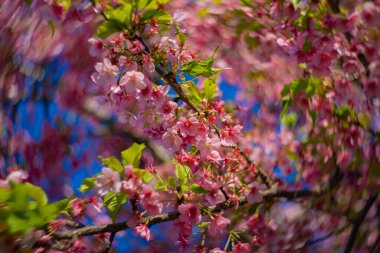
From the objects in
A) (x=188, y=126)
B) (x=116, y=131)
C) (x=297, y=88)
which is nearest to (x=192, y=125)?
(x=188, y=126)

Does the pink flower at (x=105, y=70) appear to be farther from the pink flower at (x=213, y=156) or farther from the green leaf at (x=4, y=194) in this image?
the green leaf at (x=4, y=194)

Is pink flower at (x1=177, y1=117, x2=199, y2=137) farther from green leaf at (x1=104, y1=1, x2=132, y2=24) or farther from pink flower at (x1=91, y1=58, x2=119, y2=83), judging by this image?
green leaf at (x1=104, y1=1, x2=132, y2=24)

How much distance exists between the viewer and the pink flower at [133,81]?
74.6 inches

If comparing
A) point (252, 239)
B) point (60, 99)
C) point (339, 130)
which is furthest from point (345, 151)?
point (60, 99)

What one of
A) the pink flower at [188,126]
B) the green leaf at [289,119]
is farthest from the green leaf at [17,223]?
the green leaf at [289,119]

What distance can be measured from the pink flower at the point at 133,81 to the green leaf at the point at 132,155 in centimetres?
32

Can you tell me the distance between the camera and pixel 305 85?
9.34ft

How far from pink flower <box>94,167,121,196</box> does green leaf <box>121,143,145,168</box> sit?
92 millimetres

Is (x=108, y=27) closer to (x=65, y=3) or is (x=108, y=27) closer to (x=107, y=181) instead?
(x=65, y=3)

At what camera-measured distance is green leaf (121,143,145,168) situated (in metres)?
1.70

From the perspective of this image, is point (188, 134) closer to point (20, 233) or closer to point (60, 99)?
point (20, 233)

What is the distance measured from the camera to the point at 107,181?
167 centimetres

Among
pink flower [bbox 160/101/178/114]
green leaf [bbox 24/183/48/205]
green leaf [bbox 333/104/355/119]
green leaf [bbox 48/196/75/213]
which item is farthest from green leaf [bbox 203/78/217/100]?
green leaf [bbox 333/104/355/119]

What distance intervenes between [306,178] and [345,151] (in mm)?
701
